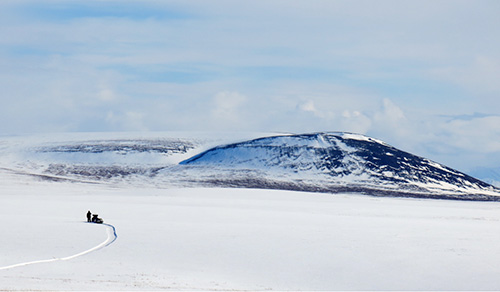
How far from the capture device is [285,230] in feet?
103

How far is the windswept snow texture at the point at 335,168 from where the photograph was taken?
101375 mm

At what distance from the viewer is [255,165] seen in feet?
365

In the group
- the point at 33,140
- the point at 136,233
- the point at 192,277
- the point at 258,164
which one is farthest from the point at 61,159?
the point at 192,277

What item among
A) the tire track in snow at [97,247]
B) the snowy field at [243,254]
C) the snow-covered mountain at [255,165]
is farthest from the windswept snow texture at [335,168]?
the tire track in snow at [97,247]

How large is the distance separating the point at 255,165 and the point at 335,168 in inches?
577

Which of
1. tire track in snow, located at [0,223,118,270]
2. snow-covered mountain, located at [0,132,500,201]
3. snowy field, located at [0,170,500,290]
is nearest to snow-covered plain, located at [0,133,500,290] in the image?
snowy field, located at [0,170,500,290]

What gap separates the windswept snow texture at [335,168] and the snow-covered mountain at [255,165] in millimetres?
166

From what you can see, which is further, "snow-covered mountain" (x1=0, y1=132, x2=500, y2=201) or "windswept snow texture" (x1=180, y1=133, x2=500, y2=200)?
"windswept snow texture" (x1=180, y1=133, x2=500, y2=200)

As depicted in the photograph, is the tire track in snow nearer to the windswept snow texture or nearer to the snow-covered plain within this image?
the snow-covered plain

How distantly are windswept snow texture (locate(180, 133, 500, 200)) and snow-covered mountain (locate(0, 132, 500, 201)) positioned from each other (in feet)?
0.55

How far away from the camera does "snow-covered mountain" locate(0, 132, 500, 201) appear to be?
100000 millimetres

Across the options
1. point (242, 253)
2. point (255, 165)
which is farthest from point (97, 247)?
point (255, 165)

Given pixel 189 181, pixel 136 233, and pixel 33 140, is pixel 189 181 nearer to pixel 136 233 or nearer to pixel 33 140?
pixel 33 140

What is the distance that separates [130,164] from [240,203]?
6186 centimetres
